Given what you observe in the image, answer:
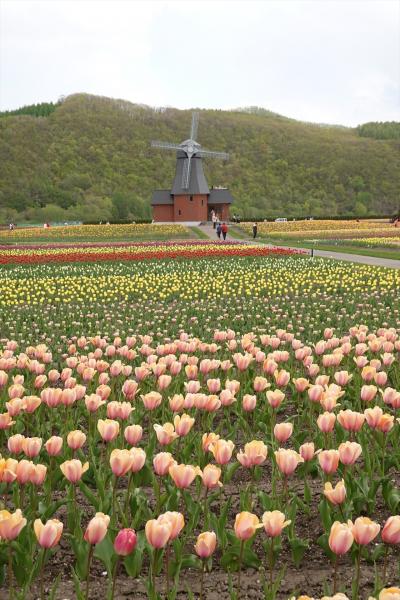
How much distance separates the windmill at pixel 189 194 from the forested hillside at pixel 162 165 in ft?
68.8

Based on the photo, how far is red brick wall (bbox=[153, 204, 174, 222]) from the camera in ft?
235

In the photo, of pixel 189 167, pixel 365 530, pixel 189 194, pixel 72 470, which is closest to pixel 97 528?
pixel 72 470

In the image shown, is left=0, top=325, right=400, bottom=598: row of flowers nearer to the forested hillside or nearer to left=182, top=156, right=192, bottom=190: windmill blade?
left=182, top=156, right=192, bottom=190: windmill blade

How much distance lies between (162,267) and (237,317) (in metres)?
11.2

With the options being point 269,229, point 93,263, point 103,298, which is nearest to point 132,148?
point 269,229

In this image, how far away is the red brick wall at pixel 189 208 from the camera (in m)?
70.0

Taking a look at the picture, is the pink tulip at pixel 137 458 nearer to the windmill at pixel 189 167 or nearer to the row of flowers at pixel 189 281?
the row of flowers at pixel 189 281

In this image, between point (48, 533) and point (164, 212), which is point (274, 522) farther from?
point (164, 212)

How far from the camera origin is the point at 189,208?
70.1m

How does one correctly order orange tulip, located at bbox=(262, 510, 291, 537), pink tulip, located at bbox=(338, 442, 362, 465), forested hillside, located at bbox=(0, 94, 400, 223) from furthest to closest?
forested hillside, located at bbox=(0, 94, 400, 223)
pink tulip, located at bbox=(338, 442, 362, 465)
orange tulip, located at bbox=(262, 510, 291, 537)

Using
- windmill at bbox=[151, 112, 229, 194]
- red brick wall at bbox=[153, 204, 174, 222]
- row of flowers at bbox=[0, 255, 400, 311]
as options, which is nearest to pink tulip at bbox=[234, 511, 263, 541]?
row of flowers at bbox=[0, 255, 400, 311]

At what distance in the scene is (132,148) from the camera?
137 metres

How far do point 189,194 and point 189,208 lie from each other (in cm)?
159

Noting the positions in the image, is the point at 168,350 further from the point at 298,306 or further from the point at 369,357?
the point at 298,306
